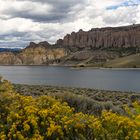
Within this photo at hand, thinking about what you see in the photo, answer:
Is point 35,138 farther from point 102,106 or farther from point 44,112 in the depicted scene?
point 102,106

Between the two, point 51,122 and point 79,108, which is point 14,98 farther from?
point 79,108

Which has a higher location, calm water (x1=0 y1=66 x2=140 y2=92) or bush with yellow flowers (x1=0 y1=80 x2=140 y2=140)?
bush with yellow flowers (x1=0 y1=80 x2=140 y2=140)

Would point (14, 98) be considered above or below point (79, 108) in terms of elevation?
above

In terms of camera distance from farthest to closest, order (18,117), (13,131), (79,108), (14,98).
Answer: (79,108) → (14,98) → (18,117) → (13,131)

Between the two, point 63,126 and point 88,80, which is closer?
point 63,126

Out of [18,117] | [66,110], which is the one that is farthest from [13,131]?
[66,110]

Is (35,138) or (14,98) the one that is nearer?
(35,138)

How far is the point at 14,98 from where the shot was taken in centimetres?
938

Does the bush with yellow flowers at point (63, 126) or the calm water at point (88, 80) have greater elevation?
the bush with yellow flowers at point (63, 126)

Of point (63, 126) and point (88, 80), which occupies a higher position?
point (63, 126)

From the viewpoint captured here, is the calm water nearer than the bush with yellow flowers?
No

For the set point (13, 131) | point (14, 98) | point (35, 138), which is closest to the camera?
point (35, 138)

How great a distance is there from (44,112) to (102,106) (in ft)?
20.7

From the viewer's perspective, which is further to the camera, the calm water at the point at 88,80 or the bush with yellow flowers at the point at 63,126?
the calm water at the point at 88,80
